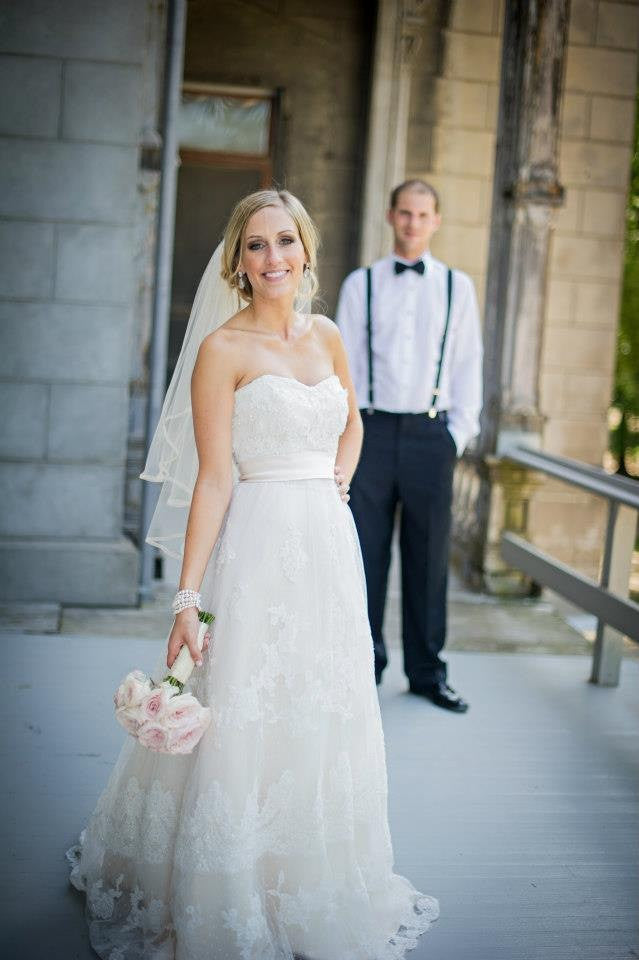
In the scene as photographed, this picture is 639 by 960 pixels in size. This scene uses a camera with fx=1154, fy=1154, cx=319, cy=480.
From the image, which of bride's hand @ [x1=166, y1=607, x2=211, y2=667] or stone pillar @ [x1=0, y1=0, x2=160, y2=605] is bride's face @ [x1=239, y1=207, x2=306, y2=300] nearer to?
bride's hand @ [x1=166, y1=607, x2=211, y2=667]

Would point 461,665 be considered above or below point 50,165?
below

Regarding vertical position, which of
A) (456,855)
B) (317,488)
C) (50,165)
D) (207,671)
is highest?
(50,165)

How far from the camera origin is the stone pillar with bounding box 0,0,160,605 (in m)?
4.96

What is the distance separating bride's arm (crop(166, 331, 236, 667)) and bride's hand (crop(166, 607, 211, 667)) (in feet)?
0.25

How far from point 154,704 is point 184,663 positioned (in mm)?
122

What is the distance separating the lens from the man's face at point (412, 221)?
4184 millimetres

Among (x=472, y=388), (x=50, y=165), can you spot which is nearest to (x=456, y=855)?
(x=472, y=388)

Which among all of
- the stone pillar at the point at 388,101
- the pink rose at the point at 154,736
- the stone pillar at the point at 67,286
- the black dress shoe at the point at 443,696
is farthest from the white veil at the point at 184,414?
the stone pillar at the point at 388,101

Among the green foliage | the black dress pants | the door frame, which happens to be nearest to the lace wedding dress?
the black dress pants

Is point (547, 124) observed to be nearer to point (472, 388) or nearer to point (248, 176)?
point (472, 388)

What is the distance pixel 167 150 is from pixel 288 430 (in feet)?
10.8

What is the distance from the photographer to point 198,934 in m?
2.37

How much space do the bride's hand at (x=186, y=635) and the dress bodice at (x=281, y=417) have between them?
40 centimetres

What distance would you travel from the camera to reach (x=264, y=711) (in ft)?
8.12
